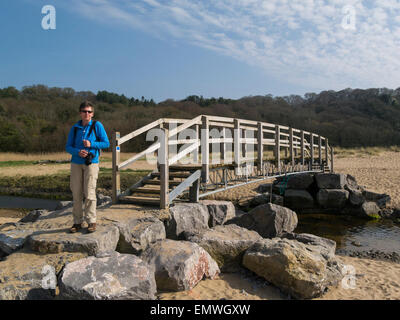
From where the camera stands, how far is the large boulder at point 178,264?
424cm

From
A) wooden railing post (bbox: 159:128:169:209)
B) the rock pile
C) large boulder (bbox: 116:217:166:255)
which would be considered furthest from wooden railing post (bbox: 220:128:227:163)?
the rock pile

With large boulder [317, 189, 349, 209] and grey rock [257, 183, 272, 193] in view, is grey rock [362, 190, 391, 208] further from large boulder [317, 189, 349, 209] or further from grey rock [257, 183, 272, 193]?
grey rock [257, 183, 272, 193]

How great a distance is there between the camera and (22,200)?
15.6m

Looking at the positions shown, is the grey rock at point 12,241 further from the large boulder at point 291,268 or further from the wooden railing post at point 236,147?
the wooden railing post at point 236,147

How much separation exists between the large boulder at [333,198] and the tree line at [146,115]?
23667 mm

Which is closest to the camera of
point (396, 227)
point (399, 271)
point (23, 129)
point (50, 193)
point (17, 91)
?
point (399, 271)

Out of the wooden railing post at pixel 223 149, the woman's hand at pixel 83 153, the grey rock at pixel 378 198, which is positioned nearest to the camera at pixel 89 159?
the woman's hand at pixel 83 153

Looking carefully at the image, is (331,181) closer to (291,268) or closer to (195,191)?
(195,191)

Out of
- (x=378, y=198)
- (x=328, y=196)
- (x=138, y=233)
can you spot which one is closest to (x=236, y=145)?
(x=138, y=233)
